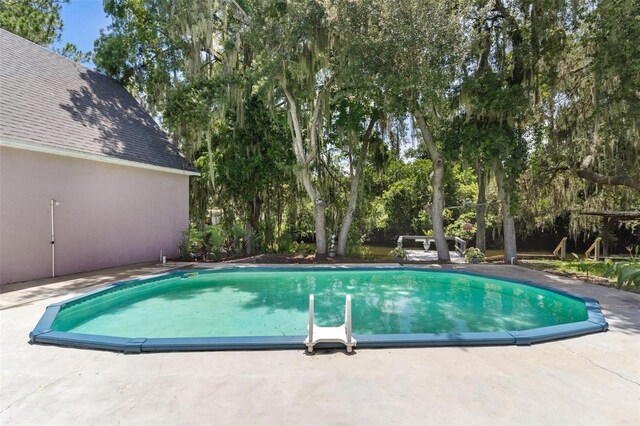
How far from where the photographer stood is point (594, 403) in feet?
8.70

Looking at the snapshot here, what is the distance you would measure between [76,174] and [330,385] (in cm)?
754

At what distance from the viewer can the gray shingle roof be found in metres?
7.25

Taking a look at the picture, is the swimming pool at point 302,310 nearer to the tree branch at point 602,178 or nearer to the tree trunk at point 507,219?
the tree trunk at point 507,219

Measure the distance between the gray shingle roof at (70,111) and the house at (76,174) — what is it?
0.03 meters

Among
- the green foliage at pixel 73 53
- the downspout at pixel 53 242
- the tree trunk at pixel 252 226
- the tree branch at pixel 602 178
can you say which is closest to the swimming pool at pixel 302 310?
the downspout at pixel 53 242

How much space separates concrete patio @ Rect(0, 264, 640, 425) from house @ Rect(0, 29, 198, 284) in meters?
3.99

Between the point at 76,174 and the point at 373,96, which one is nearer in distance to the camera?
the point at 76,174

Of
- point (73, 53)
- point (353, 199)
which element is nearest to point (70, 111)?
point (353, 199)

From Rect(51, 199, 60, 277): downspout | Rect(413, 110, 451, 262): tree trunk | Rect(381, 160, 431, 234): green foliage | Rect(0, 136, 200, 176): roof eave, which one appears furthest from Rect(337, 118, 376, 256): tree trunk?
Rect(51, 199, 60, 277): downspout

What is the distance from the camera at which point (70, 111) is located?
8.63 m

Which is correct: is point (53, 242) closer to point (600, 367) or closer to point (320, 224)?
point (320, 224)

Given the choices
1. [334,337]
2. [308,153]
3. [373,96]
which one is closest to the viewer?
[334,337]

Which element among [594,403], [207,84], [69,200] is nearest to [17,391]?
[594,403]

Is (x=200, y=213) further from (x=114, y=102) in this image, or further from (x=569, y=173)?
(x=569, y=173)
